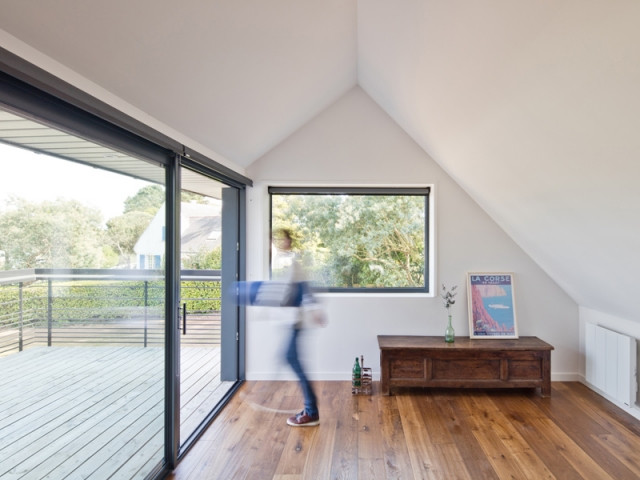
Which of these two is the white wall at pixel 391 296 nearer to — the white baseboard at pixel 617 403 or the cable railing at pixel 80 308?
the white baseboard at pixel 617 403

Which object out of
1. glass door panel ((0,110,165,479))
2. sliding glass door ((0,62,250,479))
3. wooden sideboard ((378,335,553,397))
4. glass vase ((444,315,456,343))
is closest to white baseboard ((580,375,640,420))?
wooden sideboard ((378,335,553,397))

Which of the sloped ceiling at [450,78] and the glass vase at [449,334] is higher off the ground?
the sloped ceiling at [450,78]

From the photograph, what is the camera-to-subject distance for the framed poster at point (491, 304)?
3.63 meters

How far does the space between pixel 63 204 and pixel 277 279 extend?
2610 mm

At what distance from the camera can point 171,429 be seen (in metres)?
2.26

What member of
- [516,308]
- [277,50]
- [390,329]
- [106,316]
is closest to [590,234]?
[516,308]

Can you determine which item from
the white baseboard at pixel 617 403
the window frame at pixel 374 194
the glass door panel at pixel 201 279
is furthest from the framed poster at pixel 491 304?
the glass door panel at pixel 201 279

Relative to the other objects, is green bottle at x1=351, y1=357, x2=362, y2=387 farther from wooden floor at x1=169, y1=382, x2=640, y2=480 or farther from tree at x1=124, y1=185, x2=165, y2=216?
tree at x1=124, y1=185, x2=165, y2=216

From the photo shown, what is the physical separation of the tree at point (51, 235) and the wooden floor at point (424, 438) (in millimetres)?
1601

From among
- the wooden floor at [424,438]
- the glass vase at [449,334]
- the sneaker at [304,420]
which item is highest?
the glass vase at [449,334]

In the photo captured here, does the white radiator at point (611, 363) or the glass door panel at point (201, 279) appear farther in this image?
the glass door panel at point (201, 279)

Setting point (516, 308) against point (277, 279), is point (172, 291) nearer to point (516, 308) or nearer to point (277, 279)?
point (277, 279)

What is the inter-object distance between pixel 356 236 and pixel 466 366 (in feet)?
5.57

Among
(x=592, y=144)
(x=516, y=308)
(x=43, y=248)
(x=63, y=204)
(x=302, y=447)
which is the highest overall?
(x=592, y=144)
